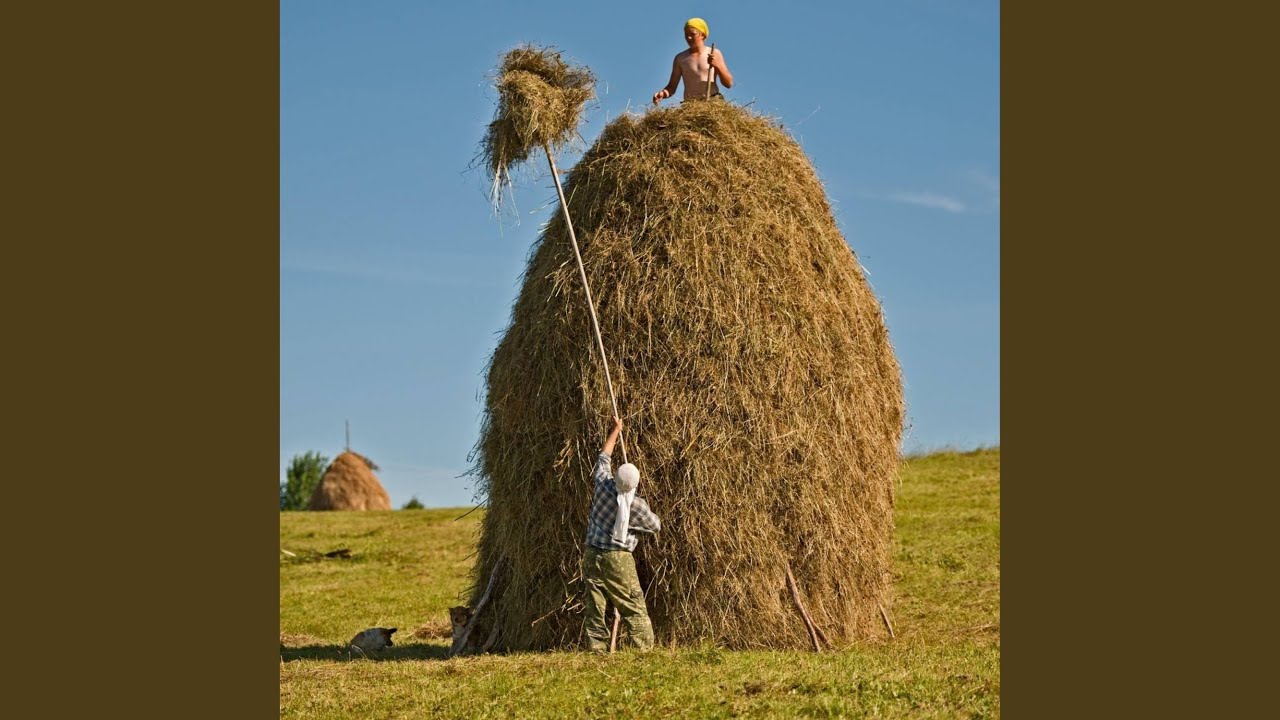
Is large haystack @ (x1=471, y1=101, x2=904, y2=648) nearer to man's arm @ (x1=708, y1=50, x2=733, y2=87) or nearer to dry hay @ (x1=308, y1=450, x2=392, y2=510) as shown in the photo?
man's arm @ (x1=708, y1=50, x2=733, y2=87)

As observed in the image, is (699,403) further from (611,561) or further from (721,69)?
(721,69)

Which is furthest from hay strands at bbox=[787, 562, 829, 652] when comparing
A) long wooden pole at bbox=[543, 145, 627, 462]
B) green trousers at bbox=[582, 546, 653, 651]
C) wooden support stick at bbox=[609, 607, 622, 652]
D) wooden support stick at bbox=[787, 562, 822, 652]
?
long wooden pole at bbox=[543, 145, 627, 462]

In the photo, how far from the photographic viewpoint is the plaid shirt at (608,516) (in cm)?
1257

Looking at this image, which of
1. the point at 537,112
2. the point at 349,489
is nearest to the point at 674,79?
the point at 537,112

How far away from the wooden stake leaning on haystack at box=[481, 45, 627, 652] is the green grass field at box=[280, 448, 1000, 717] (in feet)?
8.71

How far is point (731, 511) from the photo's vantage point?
42.8 ft

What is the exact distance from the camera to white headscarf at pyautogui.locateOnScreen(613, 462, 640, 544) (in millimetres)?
12359

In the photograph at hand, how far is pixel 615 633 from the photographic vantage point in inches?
496

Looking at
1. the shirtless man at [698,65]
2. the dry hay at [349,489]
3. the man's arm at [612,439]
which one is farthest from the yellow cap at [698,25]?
the dry hay at [349,489]

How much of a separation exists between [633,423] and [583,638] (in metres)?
2.16

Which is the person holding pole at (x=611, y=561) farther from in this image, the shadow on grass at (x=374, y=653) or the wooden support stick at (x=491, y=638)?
the shadow on grass at (x=374, y=653)

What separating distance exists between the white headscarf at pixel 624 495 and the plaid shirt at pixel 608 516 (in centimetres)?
8

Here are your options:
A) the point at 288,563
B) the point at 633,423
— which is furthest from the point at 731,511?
the point at 288,563

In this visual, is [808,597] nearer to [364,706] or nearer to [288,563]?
[364,706]
